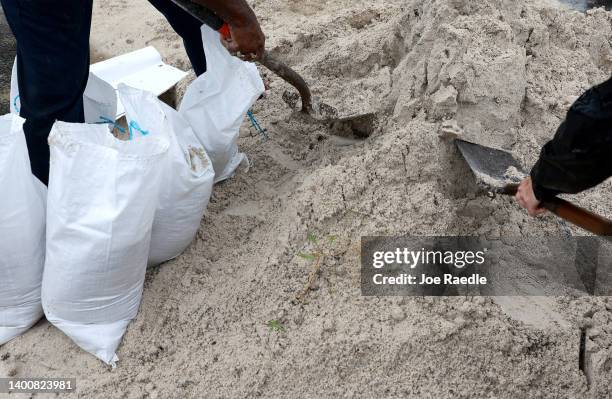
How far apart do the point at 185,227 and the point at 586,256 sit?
56.7 inches

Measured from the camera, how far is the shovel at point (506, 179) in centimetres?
162

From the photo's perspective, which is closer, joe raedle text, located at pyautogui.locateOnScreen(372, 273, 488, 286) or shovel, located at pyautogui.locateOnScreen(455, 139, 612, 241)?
shovel, located at pyautogui.locateOnScreen(455, 139, 612, 241)

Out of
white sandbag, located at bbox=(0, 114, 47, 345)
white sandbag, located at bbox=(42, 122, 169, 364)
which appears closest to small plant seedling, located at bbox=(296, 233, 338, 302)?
white sandbag, located at bbox=(42, 122, 169, 364)

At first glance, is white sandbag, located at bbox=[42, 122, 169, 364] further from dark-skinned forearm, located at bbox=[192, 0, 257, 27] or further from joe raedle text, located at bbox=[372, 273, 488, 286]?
joe raedle text, located at bbox=[372, 273, 488, 286]

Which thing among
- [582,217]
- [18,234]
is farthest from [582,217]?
[18,234]

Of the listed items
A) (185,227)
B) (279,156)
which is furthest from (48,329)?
(279,156)

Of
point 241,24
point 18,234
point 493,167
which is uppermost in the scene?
point 241,24

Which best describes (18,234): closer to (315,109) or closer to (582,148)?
(315,109)

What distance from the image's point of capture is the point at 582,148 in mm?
1287

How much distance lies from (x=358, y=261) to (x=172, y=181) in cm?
68

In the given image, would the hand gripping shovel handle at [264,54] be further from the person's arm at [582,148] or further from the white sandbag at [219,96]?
the person's arm at [582,148]

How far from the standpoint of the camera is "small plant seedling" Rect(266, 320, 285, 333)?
1801mm

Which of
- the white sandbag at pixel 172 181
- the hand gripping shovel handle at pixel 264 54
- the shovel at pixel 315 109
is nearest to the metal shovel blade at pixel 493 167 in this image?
the shovel at pixel 315 109

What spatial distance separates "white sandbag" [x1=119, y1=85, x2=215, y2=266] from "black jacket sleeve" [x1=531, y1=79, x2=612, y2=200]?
3.60ft
